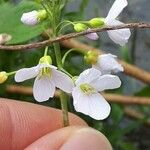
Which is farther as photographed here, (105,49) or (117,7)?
(105,49)

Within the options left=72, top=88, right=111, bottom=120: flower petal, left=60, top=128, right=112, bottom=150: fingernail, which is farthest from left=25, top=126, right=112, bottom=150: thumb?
left=72, top=88, right=111, bottom=120: flower petal

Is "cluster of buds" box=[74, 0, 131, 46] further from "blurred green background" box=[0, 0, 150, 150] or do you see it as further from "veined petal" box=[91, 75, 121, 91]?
"blurred green background" box=[0, 0, 150, 150]

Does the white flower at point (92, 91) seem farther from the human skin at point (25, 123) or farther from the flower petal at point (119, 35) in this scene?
the human skin at point (25, 123)

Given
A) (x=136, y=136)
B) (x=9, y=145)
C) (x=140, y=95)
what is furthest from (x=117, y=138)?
(x=9, y=145)

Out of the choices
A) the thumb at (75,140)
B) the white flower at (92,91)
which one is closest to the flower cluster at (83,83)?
the white flower at (92,91)

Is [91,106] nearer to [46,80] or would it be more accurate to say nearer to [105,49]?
[46,80]

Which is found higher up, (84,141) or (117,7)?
(117,7)

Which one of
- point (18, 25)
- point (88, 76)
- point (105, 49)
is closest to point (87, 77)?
point (88, 76)
